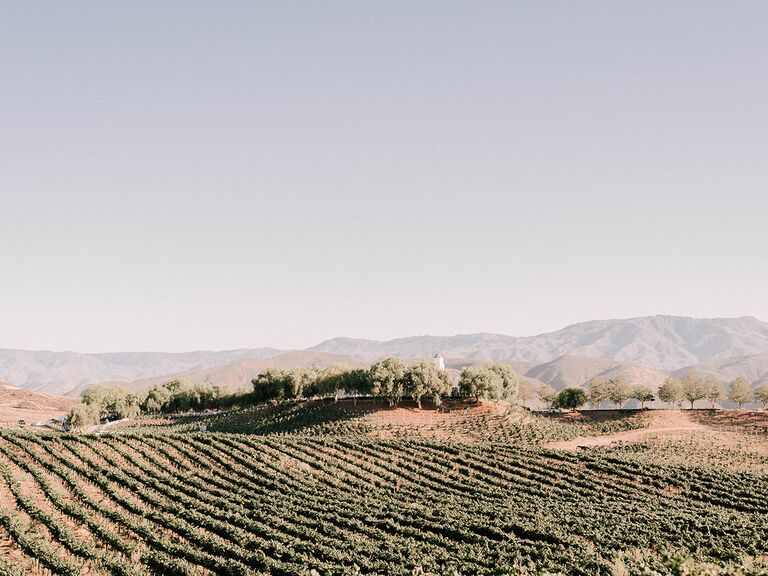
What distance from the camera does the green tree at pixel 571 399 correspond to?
116938 millimetres

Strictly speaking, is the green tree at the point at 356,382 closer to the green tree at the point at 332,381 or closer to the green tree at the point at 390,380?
the green tree at the point at 332,381

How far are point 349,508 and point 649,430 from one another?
70160mm

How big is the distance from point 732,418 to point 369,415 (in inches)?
2785

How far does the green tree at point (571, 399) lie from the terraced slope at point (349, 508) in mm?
57767

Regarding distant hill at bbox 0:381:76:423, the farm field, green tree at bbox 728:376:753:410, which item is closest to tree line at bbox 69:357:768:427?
green tree at bbox 728:376:753:410

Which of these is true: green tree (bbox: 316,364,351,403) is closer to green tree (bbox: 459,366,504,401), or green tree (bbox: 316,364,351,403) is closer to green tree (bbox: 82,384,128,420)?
green tree (bbox: 459,366,504,401)

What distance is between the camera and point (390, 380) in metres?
96.7

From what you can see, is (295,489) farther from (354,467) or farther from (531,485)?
(531,485)

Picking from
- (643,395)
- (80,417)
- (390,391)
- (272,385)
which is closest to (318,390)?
(272,385)

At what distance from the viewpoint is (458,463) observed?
5884 cm

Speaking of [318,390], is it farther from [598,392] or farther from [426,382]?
[598,392]

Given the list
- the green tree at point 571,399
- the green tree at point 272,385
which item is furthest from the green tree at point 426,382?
the green tree at point 272,385

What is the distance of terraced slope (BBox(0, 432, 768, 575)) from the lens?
31.6 metres

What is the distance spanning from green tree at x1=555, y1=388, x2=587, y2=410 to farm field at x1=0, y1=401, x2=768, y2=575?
1522 inches
